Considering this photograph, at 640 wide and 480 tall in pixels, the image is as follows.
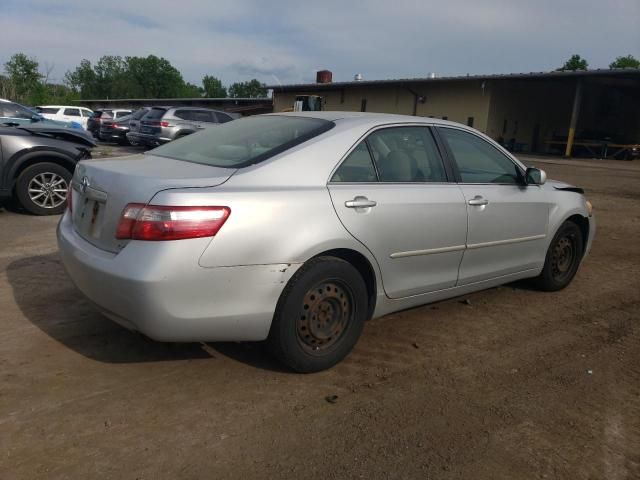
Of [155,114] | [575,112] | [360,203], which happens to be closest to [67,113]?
[155,114]

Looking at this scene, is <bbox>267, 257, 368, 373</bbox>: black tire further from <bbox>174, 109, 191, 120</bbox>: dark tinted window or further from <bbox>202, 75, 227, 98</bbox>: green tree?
<bbox>202, 75, 227, 98</bbox>: green tree

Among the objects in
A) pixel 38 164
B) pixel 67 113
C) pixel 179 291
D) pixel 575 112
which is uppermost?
pixel 575 112

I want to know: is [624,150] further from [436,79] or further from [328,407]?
[328,407]

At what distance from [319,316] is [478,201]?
1.61 metres

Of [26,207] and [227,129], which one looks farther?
[26,207]

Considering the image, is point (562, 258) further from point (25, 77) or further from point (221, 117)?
point (25, 77)

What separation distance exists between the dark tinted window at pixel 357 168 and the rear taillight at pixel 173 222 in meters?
0.86

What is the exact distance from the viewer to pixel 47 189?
7531mm

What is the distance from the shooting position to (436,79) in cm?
2966

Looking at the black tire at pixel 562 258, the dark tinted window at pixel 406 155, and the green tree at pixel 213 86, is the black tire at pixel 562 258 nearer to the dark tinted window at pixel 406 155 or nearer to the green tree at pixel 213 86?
the dark tinted window at pixel 406 155

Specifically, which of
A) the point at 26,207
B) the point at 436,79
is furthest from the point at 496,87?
the point at 26,207

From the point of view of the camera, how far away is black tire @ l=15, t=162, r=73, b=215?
731 cm

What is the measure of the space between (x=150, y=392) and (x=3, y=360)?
40.2 inches

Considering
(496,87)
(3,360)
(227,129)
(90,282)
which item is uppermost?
(496,87)
